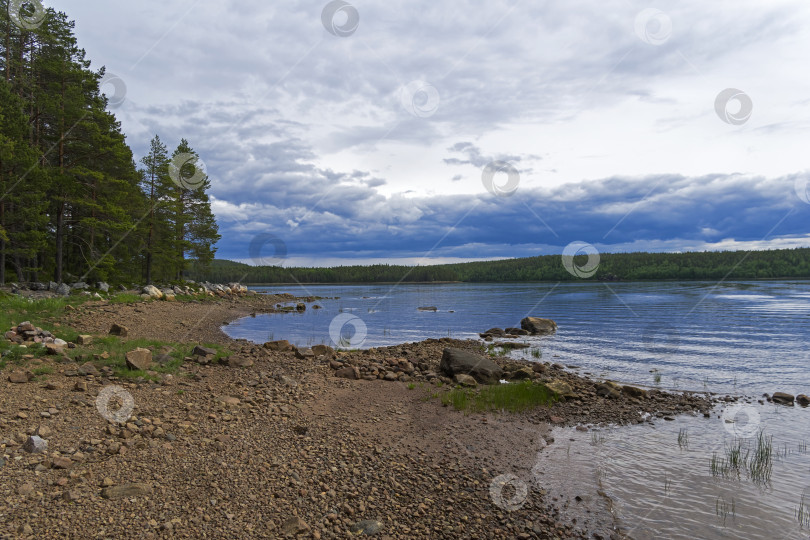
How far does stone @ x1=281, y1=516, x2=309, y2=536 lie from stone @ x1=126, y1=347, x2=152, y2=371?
Result: 29.0 feet

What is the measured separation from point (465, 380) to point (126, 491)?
1192 centimetres

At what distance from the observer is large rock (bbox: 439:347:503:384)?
17.2 m

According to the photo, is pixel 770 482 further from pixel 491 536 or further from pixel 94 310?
pixel 94 310

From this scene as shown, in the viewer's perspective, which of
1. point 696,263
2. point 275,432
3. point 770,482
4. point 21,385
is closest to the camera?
point 770,482

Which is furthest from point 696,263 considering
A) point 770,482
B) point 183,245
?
point 770,482

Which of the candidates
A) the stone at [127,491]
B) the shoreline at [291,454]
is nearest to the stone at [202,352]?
the shoreline at [291,454]

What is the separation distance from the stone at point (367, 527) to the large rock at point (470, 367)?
1103 centimetres

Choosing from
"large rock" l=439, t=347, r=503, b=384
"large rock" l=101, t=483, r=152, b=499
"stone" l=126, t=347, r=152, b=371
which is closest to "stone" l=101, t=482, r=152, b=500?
"large rock" l=101, t=483, r=152, b=499

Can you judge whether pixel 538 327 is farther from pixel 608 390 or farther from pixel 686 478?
pixel 686 478

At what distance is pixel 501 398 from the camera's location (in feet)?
46.4

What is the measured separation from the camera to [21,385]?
10.4 meters

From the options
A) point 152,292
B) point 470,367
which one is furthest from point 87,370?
point 152,292

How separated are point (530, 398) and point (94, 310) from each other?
76.9 feet

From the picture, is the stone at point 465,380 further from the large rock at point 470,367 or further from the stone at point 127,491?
the stone at point 127,491
